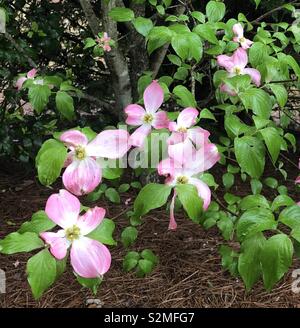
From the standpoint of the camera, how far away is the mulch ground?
5.57 feet

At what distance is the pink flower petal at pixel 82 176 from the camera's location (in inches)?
39.9

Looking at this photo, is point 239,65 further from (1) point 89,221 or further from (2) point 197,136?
(1) point 89,221

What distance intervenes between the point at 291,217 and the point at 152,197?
Result: 0.28 meters

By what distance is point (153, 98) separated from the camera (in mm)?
1164

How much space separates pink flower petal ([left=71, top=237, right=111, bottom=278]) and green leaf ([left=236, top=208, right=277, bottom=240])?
0.28 m

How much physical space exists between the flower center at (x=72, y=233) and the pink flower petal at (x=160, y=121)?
0.31 meters

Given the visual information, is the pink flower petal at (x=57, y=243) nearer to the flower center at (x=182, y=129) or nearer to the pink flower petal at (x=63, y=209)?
the pink flower petal at (x=63, y=209)

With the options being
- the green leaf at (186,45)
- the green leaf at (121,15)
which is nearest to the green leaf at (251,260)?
the green leaf at (186,45)

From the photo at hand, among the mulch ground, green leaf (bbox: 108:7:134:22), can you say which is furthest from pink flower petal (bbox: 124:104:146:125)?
the mulch ground

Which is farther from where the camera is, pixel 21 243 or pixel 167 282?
pixel 167 282

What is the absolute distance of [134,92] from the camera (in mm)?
2168

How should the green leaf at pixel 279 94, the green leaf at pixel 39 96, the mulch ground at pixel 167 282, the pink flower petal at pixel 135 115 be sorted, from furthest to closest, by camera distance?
the mulch ground at pixel 167 282, the green leaf at pixel 39 96, the green leaf at pixel 279 94, the pink flower petal at pixel 135 115

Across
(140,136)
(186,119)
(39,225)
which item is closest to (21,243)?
(39,225)
